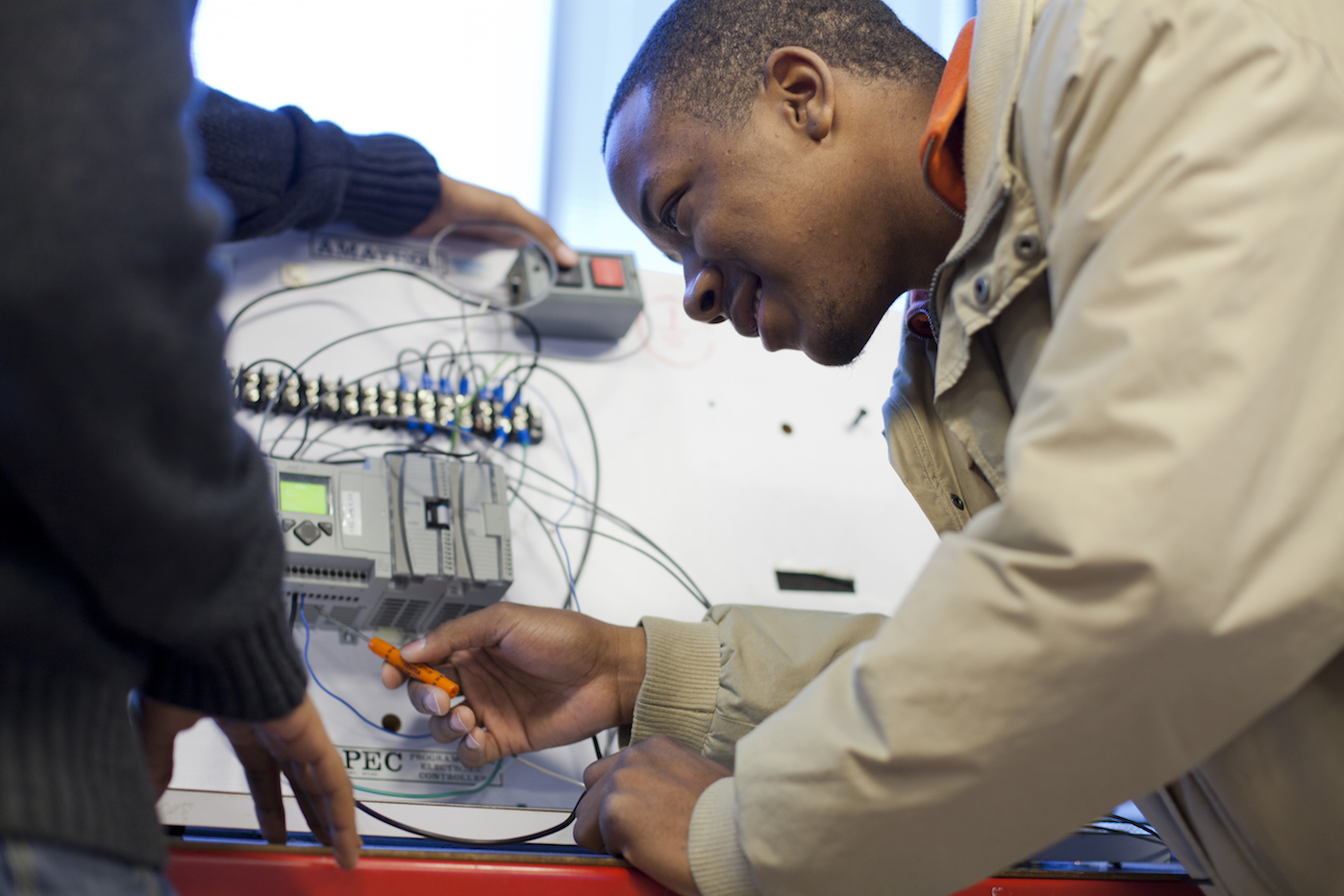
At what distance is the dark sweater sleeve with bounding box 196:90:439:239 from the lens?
1.43m

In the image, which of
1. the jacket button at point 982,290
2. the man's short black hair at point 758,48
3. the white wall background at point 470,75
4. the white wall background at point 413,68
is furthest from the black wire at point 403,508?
the white wall background at point 413,68

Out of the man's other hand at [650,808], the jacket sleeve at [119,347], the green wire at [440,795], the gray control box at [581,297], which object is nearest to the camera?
the jacket sleeve at [119,347]

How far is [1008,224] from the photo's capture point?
84cm

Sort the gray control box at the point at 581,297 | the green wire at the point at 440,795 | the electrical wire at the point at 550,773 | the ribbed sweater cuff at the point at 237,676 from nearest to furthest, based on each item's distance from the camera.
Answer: the ribbed sweater cuff at the point at 237,676
the green wire at the point at 440,795
the electrical wire at the point at 550,773
the gray control box at the point at 581,297

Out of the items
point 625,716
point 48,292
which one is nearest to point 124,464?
point 48,292

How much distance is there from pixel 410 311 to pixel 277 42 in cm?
89

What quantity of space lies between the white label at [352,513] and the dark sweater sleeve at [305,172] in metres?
0.59

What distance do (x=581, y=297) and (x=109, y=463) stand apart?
1212 mm

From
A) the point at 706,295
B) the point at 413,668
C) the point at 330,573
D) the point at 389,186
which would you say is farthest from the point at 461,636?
the point at 389,186

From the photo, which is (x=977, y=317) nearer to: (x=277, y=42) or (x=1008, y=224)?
(x=1008, y=224)

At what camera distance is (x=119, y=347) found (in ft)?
1.31

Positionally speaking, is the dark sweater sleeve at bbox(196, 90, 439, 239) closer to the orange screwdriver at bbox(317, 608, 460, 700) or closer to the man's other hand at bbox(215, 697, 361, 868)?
the orange screwdriver at bbox(317, 608, 460, 700)

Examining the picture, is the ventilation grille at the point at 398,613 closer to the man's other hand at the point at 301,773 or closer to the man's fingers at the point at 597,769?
the man's fingers at the point at 597,769

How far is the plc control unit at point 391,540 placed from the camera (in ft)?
3.61
